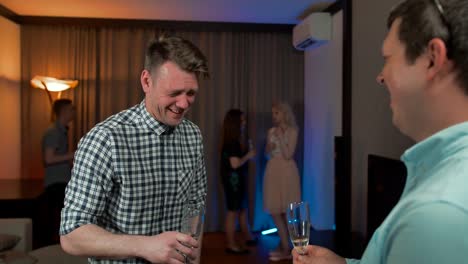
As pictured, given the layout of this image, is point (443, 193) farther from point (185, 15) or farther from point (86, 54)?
point (86, 54)

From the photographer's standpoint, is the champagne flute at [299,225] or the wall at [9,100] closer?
the champagne flute at [299,225]

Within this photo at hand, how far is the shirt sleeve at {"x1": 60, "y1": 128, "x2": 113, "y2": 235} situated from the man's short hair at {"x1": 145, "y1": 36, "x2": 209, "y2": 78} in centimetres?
28

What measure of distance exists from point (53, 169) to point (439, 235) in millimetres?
4365

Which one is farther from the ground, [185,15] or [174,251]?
[185,15]

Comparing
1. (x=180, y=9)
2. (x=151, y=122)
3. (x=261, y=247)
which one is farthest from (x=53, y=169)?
(x=151, y=122)

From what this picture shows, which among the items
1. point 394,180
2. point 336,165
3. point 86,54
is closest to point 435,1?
point 394,180

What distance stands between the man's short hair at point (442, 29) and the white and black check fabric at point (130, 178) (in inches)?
37.5

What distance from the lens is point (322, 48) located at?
17.2 ft

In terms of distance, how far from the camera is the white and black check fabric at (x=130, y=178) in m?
1.33

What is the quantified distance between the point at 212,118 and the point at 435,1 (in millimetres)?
5252

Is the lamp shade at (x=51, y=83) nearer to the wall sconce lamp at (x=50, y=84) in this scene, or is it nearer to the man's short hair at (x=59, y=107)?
the wall sconce lamp at (x=50, y=84)

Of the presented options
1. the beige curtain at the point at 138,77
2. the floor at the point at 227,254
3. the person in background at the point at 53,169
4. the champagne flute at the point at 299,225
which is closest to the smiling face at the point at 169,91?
the champagne flute at the point at 299,225

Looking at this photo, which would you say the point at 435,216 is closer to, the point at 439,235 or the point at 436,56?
the point at 439,235

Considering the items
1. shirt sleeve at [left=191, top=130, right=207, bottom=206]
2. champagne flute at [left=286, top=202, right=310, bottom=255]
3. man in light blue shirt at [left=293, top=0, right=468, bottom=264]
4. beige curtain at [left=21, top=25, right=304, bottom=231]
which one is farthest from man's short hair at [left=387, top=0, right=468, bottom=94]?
beige curtain at [left=21, top=25, right=304, bottom=231]
